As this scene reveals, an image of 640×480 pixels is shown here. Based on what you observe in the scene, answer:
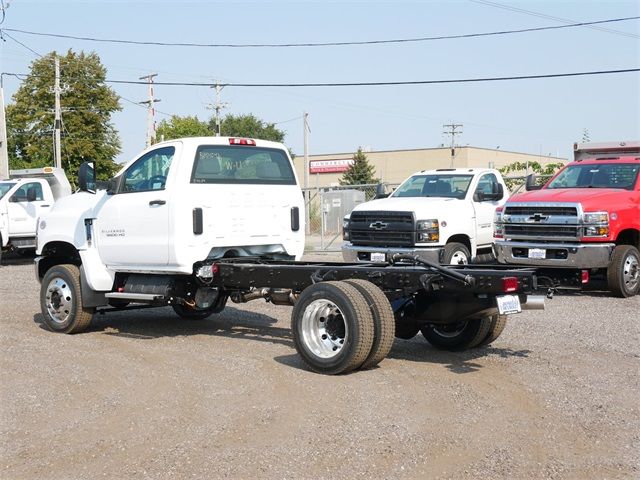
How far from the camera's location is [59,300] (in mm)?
10453

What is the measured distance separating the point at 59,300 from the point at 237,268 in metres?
2.63

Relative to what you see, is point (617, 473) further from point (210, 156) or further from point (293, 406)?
point (210, 156)

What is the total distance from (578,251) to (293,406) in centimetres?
752

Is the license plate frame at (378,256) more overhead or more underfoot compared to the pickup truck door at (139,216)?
more underfoot

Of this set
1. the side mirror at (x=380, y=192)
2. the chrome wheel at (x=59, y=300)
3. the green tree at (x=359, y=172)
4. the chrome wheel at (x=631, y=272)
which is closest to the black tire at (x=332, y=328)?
the chrome wheel at (x=59, y=300)

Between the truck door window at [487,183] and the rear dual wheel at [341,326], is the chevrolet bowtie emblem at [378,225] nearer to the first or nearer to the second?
the truck door window at [487,183]

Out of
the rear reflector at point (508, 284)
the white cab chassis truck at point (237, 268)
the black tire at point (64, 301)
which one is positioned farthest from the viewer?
the black tire at point (64, 301)

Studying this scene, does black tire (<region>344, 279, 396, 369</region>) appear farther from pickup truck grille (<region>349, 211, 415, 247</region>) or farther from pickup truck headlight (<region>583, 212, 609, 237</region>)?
pickup truck grille (<region>349, 211, 415, 247</region>)

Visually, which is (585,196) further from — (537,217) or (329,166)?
(329,166)

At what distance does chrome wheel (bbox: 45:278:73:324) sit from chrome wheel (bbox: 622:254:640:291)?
827cm

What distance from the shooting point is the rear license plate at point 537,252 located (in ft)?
43.6

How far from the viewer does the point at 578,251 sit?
42.5 feet

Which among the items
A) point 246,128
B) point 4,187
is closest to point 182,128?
point 246,128

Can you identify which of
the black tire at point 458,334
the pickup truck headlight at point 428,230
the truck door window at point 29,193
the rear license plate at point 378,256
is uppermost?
the truck door window at point 29,193
